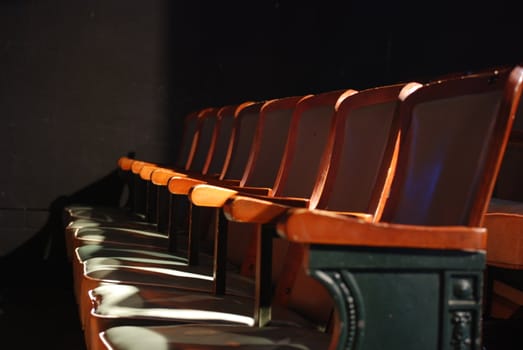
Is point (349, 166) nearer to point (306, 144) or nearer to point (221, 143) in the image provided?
point (306, 144)

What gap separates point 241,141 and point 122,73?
2.76ft

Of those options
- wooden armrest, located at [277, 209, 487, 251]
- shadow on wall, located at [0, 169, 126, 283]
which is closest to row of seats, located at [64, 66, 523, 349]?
wooden armrest, located at [277, 209, 487, 251]

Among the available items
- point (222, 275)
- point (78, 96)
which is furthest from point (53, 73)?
point (222, 275)

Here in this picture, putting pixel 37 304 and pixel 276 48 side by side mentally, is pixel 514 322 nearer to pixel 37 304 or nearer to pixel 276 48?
pixel 37 304

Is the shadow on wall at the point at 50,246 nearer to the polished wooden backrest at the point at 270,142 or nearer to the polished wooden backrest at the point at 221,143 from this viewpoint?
the polished wooden backrest at the point at 221,143

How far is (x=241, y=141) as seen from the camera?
130 cm

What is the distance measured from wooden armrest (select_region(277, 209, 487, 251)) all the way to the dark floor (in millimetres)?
947

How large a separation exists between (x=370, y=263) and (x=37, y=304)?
4.48 ft

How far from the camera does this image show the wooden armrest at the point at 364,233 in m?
0.42

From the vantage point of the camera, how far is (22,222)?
1967 millimetres

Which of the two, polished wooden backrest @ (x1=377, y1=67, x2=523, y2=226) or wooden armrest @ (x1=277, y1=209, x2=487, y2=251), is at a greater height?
polished wooden backrest @ (x1=377, y1=67, x2=523, y2=226)

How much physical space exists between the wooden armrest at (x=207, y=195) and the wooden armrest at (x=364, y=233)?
11.2 inches

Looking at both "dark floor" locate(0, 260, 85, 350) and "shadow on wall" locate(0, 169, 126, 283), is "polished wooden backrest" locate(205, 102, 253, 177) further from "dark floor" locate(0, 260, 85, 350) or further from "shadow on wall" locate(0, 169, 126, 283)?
"shadow on wall" locate(0, 169, 126, 283)

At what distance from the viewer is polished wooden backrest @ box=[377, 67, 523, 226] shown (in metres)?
0.50
